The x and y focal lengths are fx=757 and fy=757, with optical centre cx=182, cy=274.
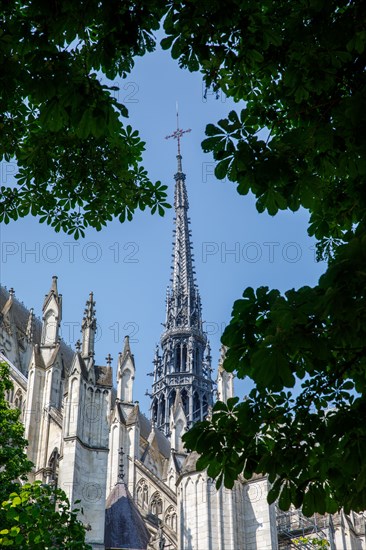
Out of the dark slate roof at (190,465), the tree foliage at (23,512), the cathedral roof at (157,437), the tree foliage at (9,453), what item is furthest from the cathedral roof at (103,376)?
the cathedral roof at (157,437)

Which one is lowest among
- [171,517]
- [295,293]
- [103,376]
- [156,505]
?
[295,293]

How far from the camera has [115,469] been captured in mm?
30125

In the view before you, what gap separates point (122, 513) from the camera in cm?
2394

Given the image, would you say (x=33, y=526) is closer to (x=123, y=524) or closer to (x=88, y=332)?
(x=123, y=524)

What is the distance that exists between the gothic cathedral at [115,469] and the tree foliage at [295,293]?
1101cm

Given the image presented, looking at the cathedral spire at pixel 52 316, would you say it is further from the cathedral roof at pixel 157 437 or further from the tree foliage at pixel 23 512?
the cathedral roof at pixel 157 437

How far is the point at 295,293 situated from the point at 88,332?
1966 cm

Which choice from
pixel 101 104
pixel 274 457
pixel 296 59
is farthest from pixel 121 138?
pixel 274 457

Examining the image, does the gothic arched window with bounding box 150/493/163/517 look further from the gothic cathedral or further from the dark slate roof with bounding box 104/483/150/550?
the dark slate roof with bounding box 104/483/150/550

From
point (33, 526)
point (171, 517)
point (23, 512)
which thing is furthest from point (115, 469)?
point (23, 512)

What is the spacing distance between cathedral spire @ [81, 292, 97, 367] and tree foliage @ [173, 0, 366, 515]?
702 inches

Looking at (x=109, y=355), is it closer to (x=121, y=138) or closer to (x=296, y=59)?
(x=121, y=138)

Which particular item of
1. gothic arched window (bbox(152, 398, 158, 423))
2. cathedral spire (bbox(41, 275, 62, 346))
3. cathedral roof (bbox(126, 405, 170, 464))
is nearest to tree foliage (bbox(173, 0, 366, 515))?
cathedral spire (bbox(41, 275, 62, 346))

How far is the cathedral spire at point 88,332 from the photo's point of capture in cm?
2381
